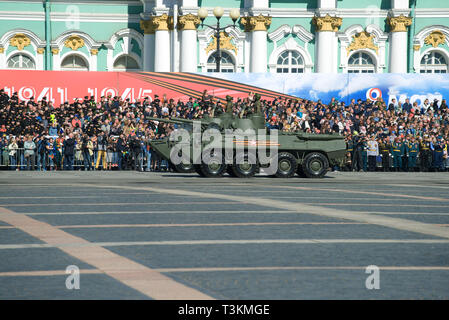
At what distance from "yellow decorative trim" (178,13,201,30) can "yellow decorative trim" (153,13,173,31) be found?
725 mm

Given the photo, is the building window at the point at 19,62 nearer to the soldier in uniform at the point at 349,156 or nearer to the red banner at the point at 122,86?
the red banner at the point at 122,86

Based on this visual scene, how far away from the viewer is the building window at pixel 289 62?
2109 inches

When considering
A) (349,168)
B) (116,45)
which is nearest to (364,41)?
(116,45)

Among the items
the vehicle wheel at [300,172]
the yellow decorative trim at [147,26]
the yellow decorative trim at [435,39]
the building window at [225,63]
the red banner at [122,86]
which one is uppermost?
the yellow decorative trim at [147,26]

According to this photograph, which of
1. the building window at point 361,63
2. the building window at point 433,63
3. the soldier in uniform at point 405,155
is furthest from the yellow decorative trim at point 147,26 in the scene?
the soldier in uniform at point 405,155

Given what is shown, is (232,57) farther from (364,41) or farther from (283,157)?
(283,157)

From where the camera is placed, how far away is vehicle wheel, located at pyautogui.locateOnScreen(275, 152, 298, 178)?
27.3 meters

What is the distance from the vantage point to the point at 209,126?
28.1 metres

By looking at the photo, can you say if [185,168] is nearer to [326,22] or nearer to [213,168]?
[213,168]

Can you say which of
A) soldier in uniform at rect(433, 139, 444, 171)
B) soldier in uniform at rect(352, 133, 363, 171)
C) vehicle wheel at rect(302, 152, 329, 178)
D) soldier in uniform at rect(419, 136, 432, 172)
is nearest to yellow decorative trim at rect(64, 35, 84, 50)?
soldier in uniform at rect(352, 133, 363, 171)

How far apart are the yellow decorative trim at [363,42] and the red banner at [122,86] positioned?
61.4 ft

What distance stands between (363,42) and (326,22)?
273 cm

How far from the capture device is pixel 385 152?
32938mm

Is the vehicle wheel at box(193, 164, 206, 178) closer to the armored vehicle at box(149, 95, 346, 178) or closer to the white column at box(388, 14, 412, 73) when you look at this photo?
the armored vehicle at box(149, 95, 346, 178)
